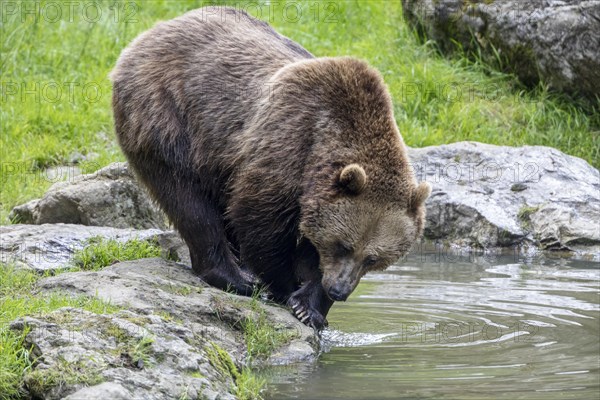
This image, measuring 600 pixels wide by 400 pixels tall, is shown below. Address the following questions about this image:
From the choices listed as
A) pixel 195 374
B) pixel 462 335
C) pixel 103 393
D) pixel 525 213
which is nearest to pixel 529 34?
pixel 525 213

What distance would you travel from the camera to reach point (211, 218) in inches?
281

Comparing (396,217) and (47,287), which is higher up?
(396,217)

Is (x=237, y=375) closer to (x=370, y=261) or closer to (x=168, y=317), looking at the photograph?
(x=168, y=317)

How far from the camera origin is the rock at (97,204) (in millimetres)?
8570

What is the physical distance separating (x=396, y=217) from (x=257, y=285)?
3.93ft

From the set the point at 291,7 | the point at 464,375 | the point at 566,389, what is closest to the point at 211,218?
the point at 464,375

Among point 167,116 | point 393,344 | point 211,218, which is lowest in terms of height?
point 393,344

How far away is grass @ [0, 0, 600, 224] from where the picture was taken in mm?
11062

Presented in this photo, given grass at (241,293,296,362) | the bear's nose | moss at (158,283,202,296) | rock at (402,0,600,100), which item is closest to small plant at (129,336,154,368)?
grass at (241,293,296,362)

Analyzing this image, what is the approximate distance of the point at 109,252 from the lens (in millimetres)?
7500

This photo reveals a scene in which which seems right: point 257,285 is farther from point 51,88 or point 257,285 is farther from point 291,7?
A: point 291,7

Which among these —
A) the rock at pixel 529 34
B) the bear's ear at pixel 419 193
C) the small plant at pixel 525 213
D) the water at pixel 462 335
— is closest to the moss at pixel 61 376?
the water at pixel 462 335

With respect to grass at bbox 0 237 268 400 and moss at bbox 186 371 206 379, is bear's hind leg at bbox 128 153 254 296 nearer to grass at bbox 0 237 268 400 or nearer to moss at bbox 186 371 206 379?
grass at bbox 0 237 268 400

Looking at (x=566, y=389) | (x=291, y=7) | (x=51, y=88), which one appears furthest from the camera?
(x=291, y=7)
